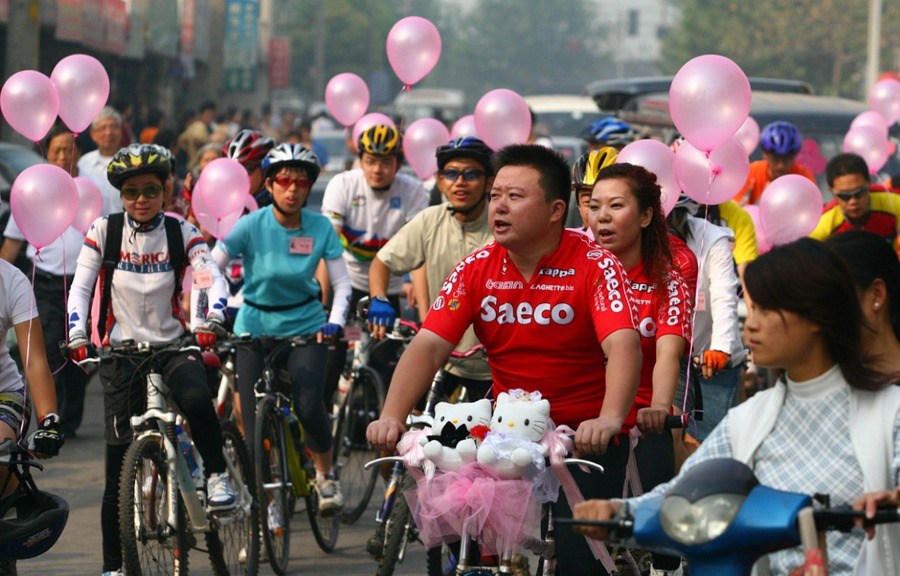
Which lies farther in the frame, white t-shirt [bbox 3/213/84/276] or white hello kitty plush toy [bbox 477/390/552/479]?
white t-shirt [bbox 3/213/84/276]

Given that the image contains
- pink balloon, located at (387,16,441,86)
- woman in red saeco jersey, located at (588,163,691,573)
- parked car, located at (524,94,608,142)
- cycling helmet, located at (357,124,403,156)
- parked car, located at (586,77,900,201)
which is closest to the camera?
woman in red saeco jersey, located at (588,163,691,573)

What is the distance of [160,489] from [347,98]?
22.1 ft

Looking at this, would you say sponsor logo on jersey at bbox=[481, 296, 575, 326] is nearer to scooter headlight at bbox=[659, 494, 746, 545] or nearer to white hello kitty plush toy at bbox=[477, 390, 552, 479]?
white hello kitty plush toy at bbox=[477, 390, 552, 479]

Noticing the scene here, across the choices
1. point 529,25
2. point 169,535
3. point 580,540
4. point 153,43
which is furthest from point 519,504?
point 529,25

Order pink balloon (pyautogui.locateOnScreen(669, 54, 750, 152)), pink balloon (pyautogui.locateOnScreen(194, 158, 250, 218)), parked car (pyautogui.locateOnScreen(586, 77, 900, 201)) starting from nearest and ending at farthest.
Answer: pink balloon (pyautogui.locateOnScreen(669, 54, 750, 152)), pink balloon (pyautogui.locateOnScreen(194, 158, 250, 218)), parked car (pyautogui.locateOnScreen(586, 77, 900, 201))

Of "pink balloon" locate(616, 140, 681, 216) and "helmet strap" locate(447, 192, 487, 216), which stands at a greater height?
"pink balloon" locate(616, 140, 681, 216)

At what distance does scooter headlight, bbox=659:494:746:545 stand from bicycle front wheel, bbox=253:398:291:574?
464 cm

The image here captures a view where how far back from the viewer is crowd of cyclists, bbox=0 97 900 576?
12.2 ft

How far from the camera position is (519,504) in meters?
4.50

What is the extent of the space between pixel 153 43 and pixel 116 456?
94.3 ft

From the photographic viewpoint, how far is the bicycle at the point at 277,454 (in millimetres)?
7648

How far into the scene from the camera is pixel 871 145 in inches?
508

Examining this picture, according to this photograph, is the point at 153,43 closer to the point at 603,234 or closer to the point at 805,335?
the point at 603,234

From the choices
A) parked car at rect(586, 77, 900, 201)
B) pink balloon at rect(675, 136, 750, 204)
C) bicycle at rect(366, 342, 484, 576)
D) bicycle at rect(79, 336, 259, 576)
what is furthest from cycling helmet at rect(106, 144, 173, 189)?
parked car at rect(586, 77, 900, 201)
